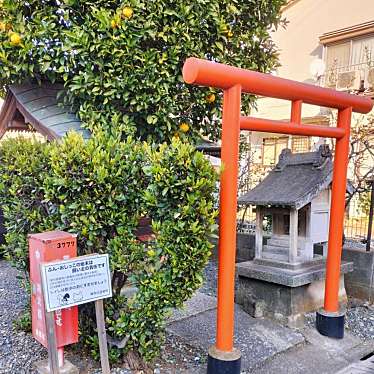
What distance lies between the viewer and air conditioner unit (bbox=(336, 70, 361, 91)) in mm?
10387

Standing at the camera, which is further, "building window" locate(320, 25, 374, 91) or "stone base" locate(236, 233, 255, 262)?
"building window" locate(320, 25, 374, 91)

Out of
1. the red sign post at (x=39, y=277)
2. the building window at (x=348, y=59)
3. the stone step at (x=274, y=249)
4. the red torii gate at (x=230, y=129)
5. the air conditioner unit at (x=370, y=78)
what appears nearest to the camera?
the red sign post at (x=39, y=277)

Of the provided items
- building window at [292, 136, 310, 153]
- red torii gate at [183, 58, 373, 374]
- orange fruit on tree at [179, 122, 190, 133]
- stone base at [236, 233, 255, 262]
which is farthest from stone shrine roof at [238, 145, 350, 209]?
building window at [292, 136, 310, 153]

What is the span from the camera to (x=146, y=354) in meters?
2.82

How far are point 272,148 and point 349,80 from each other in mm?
3013

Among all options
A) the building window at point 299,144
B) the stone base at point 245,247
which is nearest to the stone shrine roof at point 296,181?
the stone base at point 245,247

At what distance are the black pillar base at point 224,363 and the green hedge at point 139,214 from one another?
0.47 metres

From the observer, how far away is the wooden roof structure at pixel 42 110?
3938mm

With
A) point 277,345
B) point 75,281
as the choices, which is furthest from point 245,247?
point 75,281

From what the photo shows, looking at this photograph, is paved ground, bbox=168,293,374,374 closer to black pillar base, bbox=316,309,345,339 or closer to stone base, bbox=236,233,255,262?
black pillar base, bbox=316,309,345,339

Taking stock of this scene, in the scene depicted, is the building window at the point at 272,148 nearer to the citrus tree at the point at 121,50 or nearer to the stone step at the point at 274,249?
the stone step at the point at 274,249

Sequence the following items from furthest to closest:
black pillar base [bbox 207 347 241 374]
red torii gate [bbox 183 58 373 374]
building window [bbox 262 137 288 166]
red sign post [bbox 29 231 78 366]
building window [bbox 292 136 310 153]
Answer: building window [bbox 262 137 288 166] → building window [bbox 292 136 310 153] → black pillar base [bbox 207 347 241 374] → red torii gate [bbox 183 58 373 374] → red sign post [bbox 29 231 78 366]

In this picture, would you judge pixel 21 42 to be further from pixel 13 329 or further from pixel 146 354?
pixel 146 354

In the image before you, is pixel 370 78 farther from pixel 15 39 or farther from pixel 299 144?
pixel 15 39
